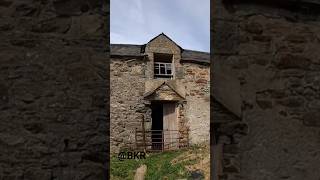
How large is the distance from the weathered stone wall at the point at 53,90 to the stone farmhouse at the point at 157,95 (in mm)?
13120

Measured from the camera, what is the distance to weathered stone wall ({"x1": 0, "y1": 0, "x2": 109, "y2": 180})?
136 inches

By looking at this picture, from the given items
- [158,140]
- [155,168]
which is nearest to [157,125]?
[158,140]

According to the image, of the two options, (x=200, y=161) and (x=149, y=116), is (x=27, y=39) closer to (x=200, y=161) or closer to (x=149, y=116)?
(x=200, y=161)

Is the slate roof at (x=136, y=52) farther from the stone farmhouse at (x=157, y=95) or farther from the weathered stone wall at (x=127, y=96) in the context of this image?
the weathered stone wall at (x=127, y=96)

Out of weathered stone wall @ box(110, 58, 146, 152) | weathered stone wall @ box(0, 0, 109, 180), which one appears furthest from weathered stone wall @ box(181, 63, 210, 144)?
weathered stone wall @ box(0, 0, 109, 180)

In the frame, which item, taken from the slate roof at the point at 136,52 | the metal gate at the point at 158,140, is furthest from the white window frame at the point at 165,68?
the metal gate at the point at 158,140

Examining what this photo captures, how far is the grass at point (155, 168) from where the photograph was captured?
1159 centimetres

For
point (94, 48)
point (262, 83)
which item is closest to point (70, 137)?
point (94, 48)

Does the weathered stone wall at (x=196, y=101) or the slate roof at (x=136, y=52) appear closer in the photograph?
the slate roof at (x=136, y=52)

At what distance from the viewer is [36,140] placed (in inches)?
137

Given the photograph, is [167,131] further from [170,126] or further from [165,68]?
[165,68]

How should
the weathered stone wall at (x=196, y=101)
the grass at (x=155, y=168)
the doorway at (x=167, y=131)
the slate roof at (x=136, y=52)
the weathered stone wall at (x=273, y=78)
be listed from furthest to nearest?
the weathered stone wall at (x=196, y=101) < the slate roof at (x=136, y=52) < the doorway at (x=167, y=131) < the grass at (x=155, y=168) < the weathered stone wall at (x=273, y=78)

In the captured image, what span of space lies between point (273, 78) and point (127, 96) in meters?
13.2

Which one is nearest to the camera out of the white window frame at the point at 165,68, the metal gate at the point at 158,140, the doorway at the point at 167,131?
the metal gate at the point at 158,140
